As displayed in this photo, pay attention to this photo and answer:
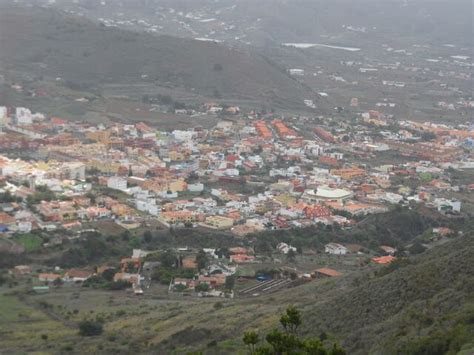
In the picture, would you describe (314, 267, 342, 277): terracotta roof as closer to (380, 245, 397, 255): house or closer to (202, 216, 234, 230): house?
(380, 245, 397, 255): house

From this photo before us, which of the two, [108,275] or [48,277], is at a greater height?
[108,275]

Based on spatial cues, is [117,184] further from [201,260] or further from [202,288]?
[202,288]

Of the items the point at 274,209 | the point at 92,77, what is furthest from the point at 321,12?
the point at 274,209

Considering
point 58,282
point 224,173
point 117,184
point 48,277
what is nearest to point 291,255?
point 58,282

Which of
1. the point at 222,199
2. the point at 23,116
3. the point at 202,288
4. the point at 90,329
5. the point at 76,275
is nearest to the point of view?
the point at 90,329

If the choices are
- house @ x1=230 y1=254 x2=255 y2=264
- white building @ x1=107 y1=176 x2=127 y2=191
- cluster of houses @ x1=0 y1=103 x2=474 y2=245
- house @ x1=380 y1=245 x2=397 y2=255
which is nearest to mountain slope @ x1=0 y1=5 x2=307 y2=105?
cluster of houses @ x1=0 y1=103 x2=474 y2=245

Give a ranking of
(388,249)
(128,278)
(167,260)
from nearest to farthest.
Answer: (128,278)
(167,260)
(388,249)
